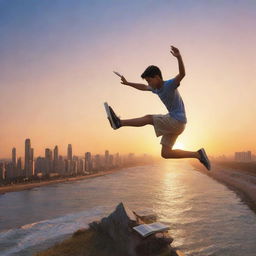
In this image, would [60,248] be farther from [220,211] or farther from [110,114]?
[220,211]

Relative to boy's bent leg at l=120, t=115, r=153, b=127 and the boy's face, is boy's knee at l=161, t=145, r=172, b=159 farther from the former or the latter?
the boy's face

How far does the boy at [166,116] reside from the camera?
5.49m

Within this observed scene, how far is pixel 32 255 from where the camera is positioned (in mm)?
13820

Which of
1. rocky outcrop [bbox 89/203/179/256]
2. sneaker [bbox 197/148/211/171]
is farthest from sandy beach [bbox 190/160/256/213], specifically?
sneaker [bbox 197/148/211/171]

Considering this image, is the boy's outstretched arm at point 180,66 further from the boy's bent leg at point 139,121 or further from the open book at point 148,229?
the open book at point 148,229

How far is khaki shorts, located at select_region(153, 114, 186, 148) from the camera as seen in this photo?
225 inches

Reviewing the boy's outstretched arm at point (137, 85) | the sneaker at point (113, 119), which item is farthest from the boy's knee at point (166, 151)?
the boy's outstretched arm at point (137, 85)

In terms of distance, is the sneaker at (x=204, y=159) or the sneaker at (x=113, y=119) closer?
the sneaker at (x=113, y=119)

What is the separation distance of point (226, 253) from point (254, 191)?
94.7ft

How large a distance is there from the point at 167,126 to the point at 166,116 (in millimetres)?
201

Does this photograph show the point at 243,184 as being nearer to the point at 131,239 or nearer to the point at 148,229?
the point at 148,229

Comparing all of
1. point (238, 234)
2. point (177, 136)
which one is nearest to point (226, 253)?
point (238, 234)

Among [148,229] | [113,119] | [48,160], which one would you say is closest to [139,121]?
[113,119]

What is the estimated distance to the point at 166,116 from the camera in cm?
573
